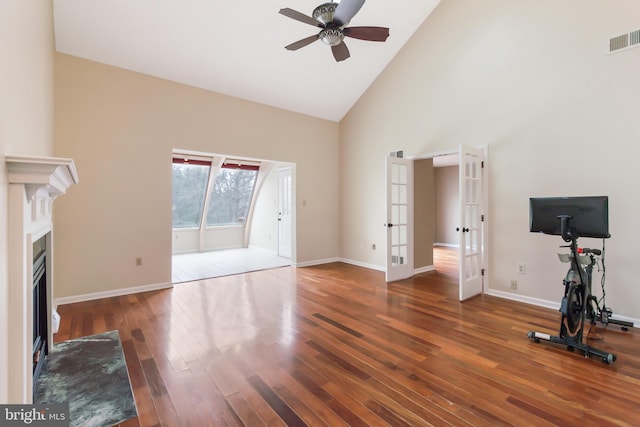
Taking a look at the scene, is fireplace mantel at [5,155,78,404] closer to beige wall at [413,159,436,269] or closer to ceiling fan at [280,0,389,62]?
ceiling fan at [280,0,389,62]

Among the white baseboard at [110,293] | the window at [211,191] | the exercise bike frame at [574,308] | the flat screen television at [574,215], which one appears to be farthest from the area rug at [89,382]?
the window at [211,191]

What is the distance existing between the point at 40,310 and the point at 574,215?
460 cm

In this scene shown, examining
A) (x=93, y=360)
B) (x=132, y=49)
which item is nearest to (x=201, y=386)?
(x=93, y=360)

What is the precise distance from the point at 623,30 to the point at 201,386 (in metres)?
5.20

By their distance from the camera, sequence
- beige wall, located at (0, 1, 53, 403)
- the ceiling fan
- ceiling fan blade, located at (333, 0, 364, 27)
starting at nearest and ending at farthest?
beige wall, located at (0, 1, 53, 403) → ceiling fan blade, located at (333, 0, 364, 27) → the ceiling fan

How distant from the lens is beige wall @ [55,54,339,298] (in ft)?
12.3

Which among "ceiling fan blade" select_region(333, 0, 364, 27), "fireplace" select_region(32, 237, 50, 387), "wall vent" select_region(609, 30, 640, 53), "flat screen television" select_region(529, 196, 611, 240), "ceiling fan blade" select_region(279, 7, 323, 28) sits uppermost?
"ceiling fan blade" select_region(279, 7, 323, 28)

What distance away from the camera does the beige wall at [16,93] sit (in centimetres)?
117

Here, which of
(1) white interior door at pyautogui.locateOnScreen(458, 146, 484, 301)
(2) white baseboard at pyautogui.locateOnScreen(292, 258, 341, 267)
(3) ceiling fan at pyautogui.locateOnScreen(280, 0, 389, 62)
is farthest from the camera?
(2) white baseboard at pyautogui.locateOnScreen(292, 258, 341, 267)

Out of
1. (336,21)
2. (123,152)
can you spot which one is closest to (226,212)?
(123,152)

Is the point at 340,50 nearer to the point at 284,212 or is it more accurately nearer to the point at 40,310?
the point at 40,310

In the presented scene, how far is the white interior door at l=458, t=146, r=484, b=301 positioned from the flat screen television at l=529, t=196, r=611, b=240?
97 cm

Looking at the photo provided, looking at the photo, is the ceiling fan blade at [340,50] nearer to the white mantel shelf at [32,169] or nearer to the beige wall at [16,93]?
the beige wall at [16,93]

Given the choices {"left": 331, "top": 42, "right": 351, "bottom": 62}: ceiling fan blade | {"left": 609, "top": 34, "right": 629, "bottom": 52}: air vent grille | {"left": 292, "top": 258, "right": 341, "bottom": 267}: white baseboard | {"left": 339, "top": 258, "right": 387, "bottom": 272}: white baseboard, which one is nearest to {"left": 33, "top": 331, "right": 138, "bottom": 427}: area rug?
{"left": 292, "top": 258, "right": 341, "bottom": 267}: white baseboard
